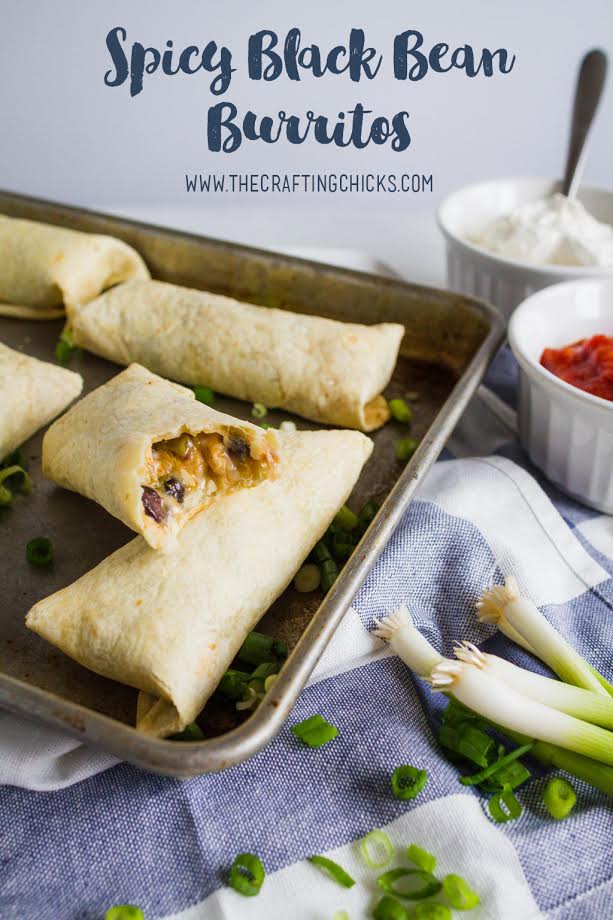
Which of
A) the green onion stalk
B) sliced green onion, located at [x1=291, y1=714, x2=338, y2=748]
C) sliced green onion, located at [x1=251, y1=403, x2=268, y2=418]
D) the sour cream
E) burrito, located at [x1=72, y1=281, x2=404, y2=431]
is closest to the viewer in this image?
sliced green onion, located at [x1=291, y1=714, x2=338, y2=748]

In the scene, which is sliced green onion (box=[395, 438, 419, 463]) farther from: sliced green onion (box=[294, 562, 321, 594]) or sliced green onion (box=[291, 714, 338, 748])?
sliced green onion (box=[291, 714, 338, 748])

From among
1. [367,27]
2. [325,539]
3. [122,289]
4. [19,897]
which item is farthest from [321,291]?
[19,897]

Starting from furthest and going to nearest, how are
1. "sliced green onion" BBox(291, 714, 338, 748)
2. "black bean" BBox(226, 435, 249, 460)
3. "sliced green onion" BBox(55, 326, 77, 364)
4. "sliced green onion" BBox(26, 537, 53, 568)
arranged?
"sliced green onion" BBox(55, 326, 77, 364), "sliced green onion" BBox(26, 537, 53, 568), "black bean" BBox(226, 435, 249, 460), "sliced green onion" BBox(291, 714, 338, 748)

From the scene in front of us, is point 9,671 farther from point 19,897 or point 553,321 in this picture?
point 553,321

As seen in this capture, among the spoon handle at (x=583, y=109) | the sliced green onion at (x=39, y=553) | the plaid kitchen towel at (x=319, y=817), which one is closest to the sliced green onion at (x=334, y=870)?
the plaid kitchen towel at (x=319, y=817)

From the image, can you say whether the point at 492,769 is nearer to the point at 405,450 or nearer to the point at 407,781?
the point at 407,781

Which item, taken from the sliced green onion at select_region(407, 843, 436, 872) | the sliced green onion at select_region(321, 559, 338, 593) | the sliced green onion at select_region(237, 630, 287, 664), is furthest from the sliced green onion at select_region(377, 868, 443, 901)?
the sliced green onion at select_region(321, 559, 338, 593)

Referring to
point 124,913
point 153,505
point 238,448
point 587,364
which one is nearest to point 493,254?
point 587,364
